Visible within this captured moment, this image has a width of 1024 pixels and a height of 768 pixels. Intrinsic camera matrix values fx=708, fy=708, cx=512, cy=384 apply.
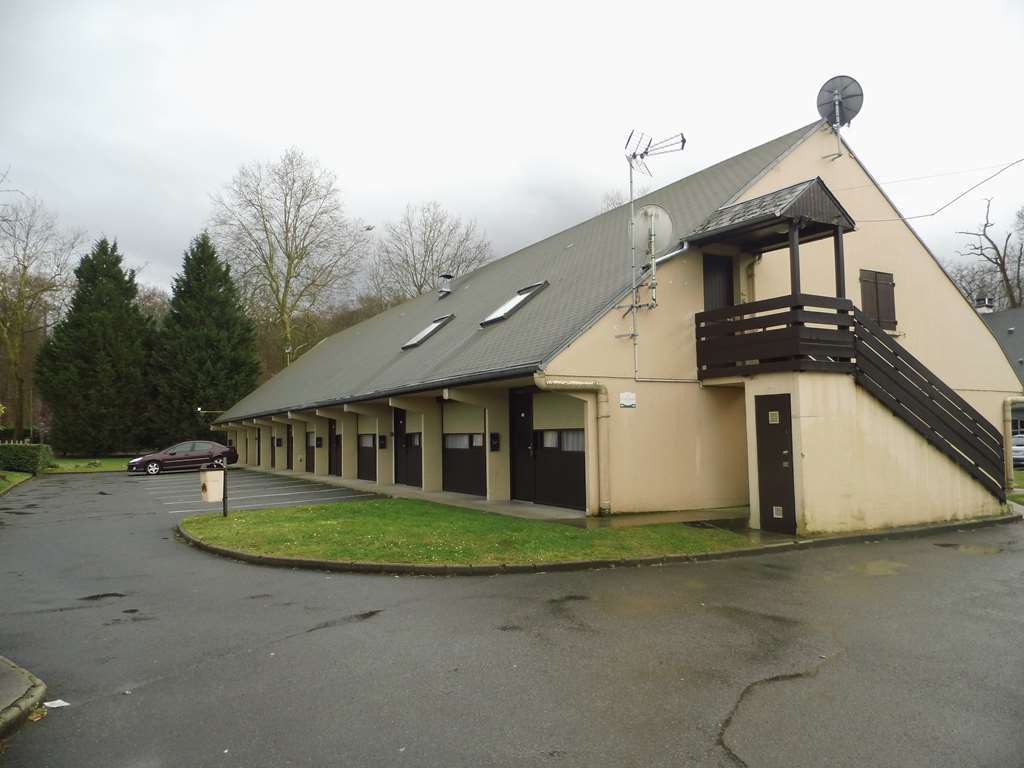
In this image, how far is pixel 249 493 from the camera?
821 inches

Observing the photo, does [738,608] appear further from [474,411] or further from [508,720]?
[474,411]

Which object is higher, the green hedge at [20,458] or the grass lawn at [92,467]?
the green hedge at [20,458]

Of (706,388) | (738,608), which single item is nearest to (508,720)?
(738,608)

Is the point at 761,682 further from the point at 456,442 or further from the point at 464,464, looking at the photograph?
the point at 456,442

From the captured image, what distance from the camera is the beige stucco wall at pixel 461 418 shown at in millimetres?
17484

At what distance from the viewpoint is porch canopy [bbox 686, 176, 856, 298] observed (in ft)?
40.7

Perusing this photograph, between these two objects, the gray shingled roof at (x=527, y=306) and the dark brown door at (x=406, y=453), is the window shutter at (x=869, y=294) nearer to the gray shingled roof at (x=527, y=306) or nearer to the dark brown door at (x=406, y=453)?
the gray shingled roof at (x=527, y=306)

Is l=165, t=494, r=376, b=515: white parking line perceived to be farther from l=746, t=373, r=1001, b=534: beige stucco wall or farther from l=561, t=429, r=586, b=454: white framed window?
l=746, t=373, r=1001, b=534: beige stucco wall

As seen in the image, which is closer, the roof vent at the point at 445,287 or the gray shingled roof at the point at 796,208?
the gray shingled roof at the point at 796,208

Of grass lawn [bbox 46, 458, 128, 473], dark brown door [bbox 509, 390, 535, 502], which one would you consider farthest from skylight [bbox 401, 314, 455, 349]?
grass lawn [bbox 46, 458, 128, 473]

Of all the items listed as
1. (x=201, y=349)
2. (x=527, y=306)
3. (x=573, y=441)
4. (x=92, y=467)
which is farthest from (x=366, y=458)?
(x=201, y=349)

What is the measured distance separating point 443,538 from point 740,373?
20.9 feet

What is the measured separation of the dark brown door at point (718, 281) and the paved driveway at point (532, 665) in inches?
262

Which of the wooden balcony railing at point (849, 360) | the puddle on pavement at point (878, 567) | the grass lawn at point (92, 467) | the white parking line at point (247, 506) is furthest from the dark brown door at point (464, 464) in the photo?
the grass lawn at point (92, 467)
